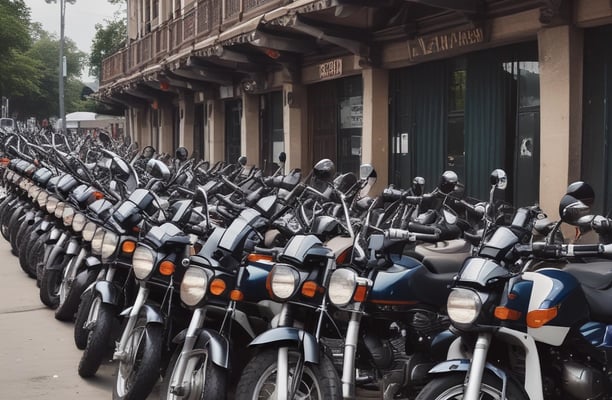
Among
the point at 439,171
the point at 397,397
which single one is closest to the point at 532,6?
the point at 439,171

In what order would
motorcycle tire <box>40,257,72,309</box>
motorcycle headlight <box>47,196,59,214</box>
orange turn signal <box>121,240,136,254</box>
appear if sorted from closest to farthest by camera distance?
orange turn signal <box>121,240,136,254</box>
motorcycle tire <box>40,257,72,309</box>
motorcycle headlight <box>47,196,59,214</box>

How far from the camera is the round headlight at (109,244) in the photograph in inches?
213

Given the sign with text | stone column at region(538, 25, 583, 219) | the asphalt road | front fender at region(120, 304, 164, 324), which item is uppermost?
the sign with text

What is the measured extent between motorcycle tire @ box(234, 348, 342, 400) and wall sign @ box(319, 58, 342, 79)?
1010 cm

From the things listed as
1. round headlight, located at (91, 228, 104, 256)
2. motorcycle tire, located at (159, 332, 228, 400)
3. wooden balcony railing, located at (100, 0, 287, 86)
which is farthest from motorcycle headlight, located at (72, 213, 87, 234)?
wooden balcony railing, located at (100, 0, 287, 86)

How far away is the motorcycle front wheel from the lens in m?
3.86

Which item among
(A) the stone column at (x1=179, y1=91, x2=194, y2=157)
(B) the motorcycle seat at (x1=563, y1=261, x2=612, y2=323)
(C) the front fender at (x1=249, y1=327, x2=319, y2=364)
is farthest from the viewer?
(A) the stone column at (x1=179, y1=91, x2=194, y2=157)

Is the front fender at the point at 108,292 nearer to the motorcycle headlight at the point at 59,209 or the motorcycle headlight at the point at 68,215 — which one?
the motorcycle headlight at the point at 68,215

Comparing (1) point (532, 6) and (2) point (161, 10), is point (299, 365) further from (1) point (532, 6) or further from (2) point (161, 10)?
(2) point (161, 10)

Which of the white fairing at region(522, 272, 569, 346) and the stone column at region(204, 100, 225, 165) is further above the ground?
the stone column at region(204, 100, 225, 165)

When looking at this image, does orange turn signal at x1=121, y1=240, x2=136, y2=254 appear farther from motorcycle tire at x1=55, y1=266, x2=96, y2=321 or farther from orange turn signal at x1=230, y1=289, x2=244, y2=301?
orange turn signal at x1=230, y1=289, x2=244, y2=301

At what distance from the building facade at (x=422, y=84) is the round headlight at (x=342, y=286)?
17.2 ft

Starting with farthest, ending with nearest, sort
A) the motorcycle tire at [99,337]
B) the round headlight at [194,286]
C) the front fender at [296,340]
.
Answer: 1. the motorcycle tire at [99,337]
2. the round headlight at [194,286]
3. the front fender at [296,340]

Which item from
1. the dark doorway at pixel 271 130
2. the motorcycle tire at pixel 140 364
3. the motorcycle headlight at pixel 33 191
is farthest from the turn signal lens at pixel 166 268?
the dark doorway at pixel 271 130
